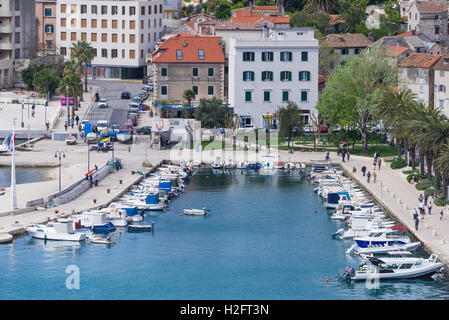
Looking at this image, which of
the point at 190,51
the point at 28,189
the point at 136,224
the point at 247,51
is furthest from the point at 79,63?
the point at 136,224

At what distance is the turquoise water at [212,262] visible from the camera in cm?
7556

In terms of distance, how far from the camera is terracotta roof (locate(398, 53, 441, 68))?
421 ft

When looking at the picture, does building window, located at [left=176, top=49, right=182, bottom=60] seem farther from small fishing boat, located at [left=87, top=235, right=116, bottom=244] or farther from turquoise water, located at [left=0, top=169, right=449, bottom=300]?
small fishing boat, located at [left=87, top=235, right=116, bottom=244]

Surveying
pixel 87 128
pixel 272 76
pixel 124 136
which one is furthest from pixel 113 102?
pixel 272 76

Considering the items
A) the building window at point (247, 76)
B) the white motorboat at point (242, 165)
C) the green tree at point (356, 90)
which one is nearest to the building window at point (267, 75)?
the building window at point (247, 76)

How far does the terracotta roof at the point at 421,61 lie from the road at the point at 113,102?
3789cm

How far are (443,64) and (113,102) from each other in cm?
5429

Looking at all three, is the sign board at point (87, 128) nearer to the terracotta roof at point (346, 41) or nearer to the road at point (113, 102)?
the road at point (113, 102)

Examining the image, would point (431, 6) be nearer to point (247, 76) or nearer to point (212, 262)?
point (247, 76)

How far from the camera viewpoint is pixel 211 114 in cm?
13688

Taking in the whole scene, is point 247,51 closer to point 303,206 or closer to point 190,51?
point 190,51

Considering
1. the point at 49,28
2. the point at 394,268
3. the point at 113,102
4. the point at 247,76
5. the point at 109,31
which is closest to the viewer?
the point at 394,268

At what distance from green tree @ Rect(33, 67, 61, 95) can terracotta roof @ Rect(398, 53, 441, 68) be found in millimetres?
54850

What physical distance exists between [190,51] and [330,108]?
94.3ft
